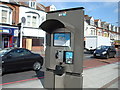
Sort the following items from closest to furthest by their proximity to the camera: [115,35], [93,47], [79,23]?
[79,23], [93,47], [115,35]

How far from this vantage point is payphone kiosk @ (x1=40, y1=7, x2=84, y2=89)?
4.23 metres

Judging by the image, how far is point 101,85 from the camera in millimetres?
5480

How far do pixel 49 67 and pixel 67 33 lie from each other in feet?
4.44

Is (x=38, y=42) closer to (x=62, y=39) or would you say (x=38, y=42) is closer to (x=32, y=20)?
(x=32, y=20)

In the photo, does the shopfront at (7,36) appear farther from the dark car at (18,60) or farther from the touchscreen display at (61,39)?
the touchscreen display at (61,39)

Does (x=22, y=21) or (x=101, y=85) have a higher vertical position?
(x=22, y=21)

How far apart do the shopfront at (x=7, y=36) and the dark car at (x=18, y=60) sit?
39.5ft

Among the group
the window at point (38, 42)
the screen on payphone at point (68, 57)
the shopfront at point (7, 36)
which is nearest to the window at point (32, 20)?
the shopfront at point (7, 36)

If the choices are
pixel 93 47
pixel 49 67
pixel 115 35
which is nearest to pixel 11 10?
pixel 93 47

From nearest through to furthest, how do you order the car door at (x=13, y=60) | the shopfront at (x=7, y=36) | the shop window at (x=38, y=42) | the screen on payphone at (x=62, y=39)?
the screen on payphone at (x=62, y=39)
the car door at (x=13, y=60)
the shopfront at (x=7, y=36)
the shop window at (x=38, y=42)

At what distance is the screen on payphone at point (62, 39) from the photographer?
447cm

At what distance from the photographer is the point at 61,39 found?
4617 mm

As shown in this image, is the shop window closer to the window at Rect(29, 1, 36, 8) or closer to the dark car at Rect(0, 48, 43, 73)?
the window at Rect(29, 1, 36, 8)

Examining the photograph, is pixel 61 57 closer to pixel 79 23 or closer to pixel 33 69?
pixel 79 23
